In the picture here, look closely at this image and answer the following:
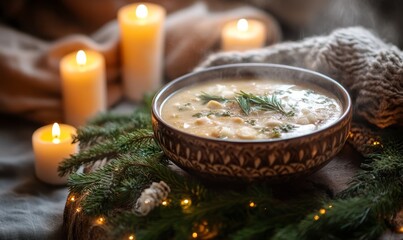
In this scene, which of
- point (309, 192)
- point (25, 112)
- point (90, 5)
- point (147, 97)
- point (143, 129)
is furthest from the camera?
point (90, 5)

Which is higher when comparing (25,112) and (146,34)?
(146,34)

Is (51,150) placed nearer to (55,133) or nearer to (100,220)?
(55,133)

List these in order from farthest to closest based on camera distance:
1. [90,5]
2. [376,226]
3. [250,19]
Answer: [90,5] → [250,19] → [376,226]

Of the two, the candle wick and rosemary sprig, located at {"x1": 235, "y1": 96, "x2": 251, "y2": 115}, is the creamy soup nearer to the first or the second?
rosemary sprig, located at {"x1": 235, "y1": 96, "x2": 251, "y2": 115}

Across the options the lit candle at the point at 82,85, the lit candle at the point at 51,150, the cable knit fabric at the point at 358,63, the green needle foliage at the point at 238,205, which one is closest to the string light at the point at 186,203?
the green needle foliage at the point at 238,205

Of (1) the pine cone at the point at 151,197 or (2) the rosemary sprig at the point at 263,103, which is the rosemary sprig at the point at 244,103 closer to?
(2) the rosemary sprig at the point at 263,103

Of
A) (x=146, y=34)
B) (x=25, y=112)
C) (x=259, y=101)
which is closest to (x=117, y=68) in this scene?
(x=146, y=34)

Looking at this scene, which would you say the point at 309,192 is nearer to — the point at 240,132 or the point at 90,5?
the point at 240,132
